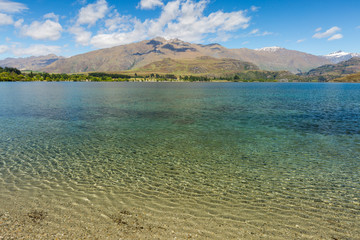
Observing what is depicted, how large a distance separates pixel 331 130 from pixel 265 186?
32.1 meters

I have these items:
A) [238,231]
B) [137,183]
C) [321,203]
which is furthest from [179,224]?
[321,203]

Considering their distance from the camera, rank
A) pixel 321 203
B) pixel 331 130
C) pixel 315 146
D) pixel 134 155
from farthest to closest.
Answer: pixel 331 130
pixel 315 146
pixel 134 155
pixel 321 203

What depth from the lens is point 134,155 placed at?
27.2m

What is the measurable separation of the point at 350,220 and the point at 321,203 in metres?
2.16

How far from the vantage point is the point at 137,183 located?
19578 millimetres

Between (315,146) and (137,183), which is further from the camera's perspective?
(315,146)

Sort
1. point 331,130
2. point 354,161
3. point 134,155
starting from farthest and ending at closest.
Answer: point 331,130 < point 134,155 < point 354,161

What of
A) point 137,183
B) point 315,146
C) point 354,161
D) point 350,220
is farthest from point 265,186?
point 315,146

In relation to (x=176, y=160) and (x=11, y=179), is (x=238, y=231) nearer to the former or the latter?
(x=176, y=160)

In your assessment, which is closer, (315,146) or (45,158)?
(45,158)

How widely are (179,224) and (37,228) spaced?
896 cm

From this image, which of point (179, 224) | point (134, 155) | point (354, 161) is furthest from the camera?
point (134, 155)

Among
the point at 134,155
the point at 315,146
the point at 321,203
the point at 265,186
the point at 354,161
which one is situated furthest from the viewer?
the point at 315,146

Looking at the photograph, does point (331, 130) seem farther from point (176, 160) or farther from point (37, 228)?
point (37, 228)
